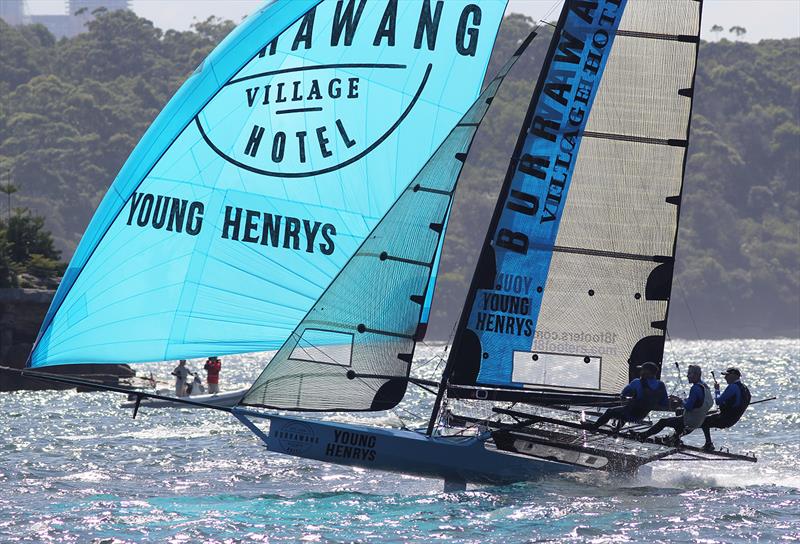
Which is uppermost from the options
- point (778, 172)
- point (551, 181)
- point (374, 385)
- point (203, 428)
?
point (778, 172)

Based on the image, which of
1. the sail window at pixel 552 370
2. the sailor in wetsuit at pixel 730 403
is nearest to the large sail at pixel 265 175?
the sail window at pixel 552 370

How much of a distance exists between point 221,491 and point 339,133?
4.30 metres

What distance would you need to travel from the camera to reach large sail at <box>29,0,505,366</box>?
1449cm

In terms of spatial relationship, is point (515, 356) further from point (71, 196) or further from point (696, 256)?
point (696, 256)

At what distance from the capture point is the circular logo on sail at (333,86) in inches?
602

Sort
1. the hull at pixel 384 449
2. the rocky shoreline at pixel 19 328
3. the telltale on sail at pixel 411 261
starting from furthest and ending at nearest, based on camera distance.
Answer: the rocky shoreline at pixel 19 328 < the telltale on sail at pixel 411 261 < the hull at pixel 384 449

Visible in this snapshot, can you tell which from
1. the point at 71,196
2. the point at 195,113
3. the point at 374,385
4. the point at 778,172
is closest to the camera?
the point at 374,385

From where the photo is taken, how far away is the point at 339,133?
1569 centimetres

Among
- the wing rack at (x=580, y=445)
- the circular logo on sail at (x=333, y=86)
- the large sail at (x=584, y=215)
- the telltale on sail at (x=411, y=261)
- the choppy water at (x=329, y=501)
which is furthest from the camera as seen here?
the circular logo on sail at (x=333, y=86)

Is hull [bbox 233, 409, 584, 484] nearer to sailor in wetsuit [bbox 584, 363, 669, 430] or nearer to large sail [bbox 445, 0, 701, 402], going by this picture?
large sail [bbox 445, 0, 701, 402]

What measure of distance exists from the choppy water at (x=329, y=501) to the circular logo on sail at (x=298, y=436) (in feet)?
2.15

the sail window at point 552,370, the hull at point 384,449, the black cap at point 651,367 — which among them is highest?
the black cap at point 651,367

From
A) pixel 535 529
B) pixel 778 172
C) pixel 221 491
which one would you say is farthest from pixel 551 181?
pixel 778 172

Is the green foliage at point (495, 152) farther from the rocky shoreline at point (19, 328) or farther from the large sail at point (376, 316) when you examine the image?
the large sail at point (376, 316)
